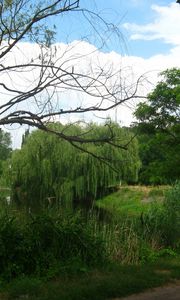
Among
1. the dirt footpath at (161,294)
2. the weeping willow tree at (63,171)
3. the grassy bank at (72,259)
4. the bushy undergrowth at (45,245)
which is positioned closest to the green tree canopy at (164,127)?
the weeping willow tree at (63,171)

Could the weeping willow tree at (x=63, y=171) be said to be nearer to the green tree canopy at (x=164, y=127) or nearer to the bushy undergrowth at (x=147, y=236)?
the green tree canopy at (x=164, y=127)

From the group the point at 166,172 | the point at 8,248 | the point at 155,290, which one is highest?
the point at 166,172

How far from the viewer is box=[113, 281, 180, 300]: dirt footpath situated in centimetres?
716

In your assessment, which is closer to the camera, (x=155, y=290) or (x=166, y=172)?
(x=155, y=290)

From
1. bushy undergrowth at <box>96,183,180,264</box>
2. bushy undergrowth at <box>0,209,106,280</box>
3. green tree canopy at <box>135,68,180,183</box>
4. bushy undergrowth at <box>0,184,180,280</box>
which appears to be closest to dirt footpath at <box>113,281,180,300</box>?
bushy undergrowth at <box>0,184,180,280</box>

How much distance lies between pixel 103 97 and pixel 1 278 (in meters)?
3.73

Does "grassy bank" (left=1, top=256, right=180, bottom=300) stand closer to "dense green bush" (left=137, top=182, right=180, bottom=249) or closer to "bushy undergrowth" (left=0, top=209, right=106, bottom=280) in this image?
"bushy undergrowth" (left=0, top=209, right=106, bottom=280)

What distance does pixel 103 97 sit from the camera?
6750mm

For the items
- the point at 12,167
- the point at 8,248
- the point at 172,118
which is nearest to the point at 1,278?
the point at 8,248

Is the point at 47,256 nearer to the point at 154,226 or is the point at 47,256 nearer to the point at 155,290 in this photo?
the point at 155,290

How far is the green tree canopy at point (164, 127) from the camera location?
22.0 metres

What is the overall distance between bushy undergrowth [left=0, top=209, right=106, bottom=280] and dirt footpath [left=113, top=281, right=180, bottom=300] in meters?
1.78

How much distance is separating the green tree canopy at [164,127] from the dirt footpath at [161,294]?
13497mm

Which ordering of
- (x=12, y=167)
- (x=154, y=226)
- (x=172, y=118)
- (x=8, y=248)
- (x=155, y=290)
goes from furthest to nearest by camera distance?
(x=12, y=167) → (x=172, y=118) → (x=154, y=226) → (x=8, y=248) → (x=155, y=290)
